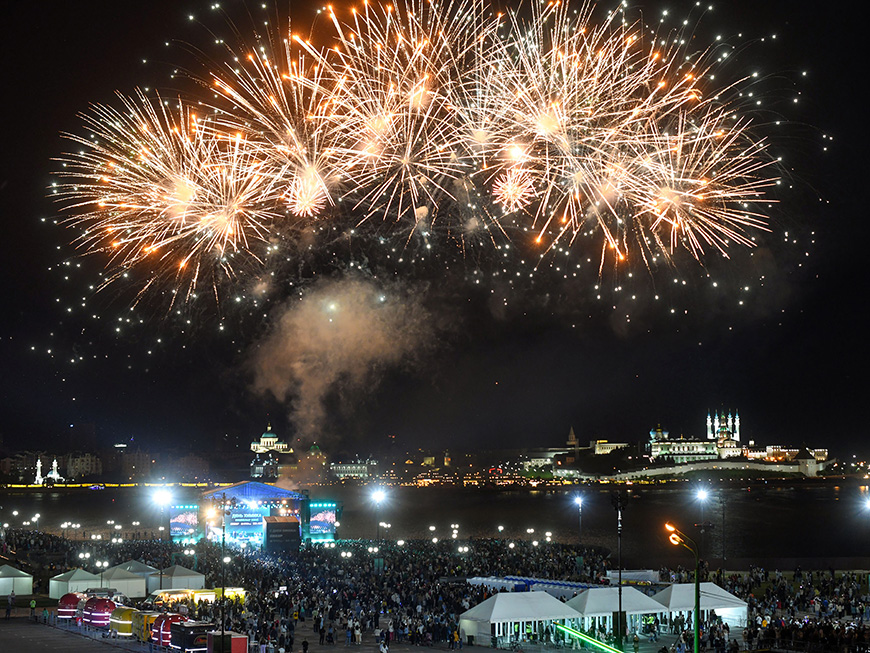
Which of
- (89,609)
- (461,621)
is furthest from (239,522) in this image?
(461,621)

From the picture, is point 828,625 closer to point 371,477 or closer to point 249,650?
point 249,650

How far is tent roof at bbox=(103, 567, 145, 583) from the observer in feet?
74.1

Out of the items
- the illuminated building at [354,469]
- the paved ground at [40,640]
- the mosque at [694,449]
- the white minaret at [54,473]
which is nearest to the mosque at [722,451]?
the mosque at [694,449]

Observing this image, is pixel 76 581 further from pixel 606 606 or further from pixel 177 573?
pixel 606 606

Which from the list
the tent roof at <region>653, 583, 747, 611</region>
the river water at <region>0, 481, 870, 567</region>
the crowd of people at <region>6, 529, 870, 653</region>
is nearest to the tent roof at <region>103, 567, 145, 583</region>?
the crowd of people at <region>6, 529, 870, 653</region>

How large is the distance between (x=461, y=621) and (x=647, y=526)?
5924 centimetres

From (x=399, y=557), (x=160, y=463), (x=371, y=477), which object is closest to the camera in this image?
(x=399, y=557)

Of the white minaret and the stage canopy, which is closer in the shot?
the stage canopy

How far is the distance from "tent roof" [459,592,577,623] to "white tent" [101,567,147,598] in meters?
9.09

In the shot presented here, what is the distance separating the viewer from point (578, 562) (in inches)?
1261

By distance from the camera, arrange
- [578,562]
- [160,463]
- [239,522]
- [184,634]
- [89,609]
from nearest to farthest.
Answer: [184,634] < [89,609] < [578,562] < [239,522] < [160,463]

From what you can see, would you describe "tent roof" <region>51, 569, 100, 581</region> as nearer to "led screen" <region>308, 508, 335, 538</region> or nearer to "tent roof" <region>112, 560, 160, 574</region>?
"tent roof" <region>112, 560, 160, 574</region>

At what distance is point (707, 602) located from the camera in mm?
19656

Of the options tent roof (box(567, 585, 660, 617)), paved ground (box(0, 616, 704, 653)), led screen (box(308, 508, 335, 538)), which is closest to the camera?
paved ground (box(0, 616, 704, 653))
